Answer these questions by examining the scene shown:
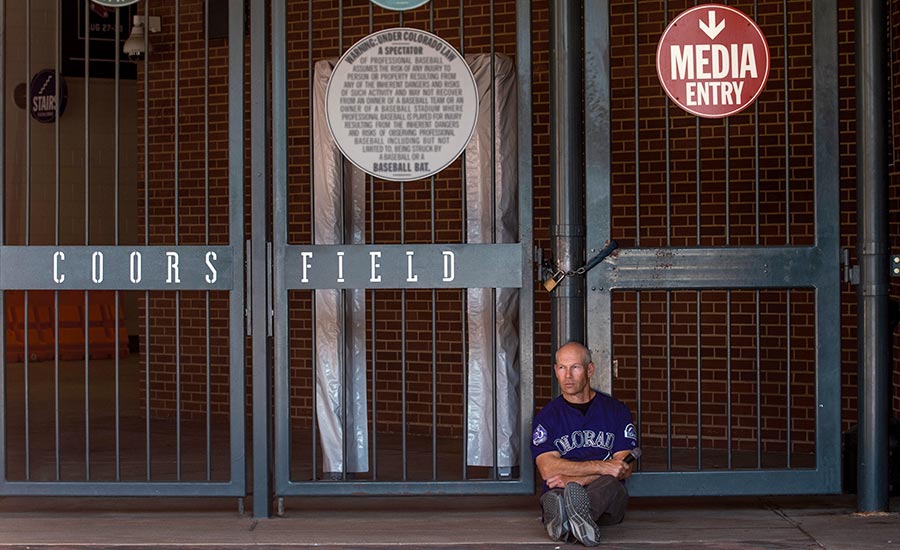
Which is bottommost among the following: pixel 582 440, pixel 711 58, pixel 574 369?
pixel 582 440

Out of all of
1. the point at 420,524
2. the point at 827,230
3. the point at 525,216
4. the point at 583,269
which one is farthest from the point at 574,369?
the point at 827,230

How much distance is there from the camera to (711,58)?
580 cm

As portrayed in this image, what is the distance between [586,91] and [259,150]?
5.25 ft

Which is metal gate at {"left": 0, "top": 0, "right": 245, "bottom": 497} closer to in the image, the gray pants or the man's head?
the man's head

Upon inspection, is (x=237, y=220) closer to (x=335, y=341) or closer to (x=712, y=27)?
(x=335, y=341)

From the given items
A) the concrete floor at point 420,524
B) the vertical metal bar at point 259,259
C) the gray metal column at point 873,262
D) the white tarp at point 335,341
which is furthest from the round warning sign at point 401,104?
the gray metal column at point 873,262

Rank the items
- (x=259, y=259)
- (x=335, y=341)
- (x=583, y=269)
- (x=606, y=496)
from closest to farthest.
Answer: (x=606, y=496)
(x=583, y=269)
(x=259, y=259)
(x=335, y=341)

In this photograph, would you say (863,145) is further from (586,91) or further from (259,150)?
(259,150)

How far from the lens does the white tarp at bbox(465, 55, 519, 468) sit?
646cm

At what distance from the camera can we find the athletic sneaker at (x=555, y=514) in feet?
17.1

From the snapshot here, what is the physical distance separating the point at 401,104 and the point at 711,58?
150 centimetres

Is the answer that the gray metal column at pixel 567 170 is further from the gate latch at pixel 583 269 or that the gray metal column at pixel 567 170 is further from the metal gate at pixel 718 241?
the metal gate at pixel 718 241

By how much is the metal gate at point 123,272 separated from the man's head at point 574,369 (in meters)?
1.57

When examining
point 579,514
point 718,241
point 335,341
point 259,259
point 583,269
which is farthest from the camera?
point 718,241
